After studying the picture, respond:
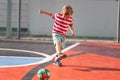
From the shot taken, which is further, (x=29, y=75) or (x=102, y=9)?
(x=102, y=9)

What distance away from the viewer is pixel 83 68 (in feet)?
34.0

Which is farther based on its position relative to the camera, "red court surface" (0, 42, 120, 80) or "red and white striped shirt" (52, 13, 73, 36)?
"red and white striped shirt" (52, 13, 73, 36)

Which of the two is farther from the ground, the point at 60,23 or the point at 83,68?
the point at 60,23

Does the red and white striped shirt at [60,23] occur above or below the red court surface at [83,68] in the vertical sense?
above

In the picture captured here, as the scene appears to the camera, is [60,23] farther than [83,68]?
Yes

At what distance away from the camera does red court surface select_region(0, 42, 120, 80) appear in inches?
357

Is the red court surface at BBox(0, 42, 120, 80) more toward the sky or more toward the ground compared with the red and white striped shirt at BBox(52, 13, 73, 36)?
more toward the ground

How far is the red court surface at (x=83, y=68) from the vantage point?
9070 mm

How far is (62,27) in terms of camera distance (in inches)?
426

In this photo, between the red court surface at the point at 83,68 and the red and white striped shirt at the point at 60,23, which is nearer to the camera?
the red court surface at the point at 83,68

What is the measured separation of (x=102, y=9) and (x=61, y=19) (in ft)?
30.1

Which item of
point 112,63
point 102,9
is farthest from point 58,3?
point 112,63

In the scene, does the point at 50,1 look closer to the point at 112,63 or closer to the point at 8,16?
the point at 8,16

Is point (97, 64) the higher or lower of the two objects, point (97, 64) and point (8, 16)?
the lower
